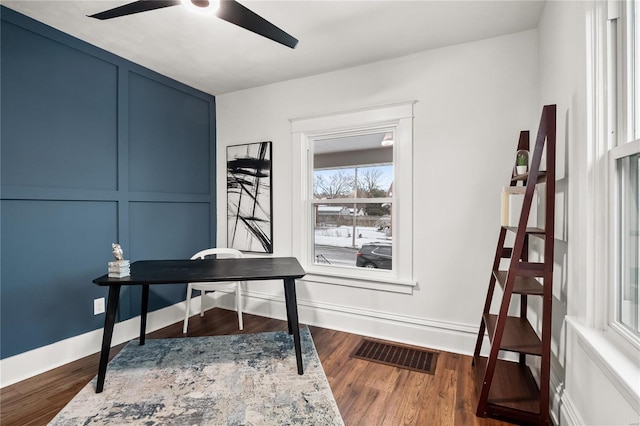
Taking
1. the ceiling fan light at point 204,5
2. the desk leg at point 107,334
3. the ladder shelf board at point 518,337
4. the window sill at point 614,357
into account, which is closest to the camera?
the window sill at point 614,357

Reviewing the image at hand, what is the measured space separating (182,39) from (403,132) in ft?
6.42

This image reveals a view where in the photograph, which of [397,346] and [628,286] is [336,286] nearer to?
[397,346]

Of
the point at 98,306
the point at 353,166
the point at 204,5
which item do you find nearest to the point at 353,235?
the point at 353,166

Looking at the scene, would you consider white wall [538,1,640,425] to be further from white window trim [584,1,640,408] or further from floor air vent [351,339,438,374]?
floor air vent [351,339,438,374]

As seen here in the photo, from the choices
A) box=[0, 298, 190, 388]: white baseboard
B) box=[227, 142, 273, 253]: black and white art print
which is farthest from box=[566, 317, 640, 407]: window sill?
box=[0, 298, 190, 388]: white baseboard

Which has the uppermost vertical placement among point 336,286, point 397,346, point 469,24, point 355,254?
point 469,24

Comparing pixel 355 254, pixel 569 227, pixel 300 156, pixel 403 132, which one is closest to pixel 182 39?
pixel 300 156

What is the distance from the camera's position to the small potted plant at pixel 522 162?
200cm

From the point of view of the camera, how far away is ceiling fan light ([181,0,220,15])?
1.54 m

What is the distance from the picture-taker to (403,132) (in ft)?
8.93

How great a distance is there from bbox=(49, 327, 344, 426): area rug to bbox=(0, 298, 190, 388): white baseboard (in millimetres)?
268

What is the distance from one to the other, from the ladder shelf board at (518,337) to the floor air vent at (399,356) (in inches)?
22.9

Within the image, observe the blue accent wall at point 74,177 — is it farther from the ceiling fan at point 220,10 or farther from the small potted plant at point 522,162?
the small potted plant at point 522,162

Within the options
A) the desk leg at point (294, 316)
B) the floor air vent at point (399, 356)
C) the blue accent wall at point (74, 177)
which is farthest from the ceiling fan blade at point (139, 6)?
the floor air vent at point (399, 356)
